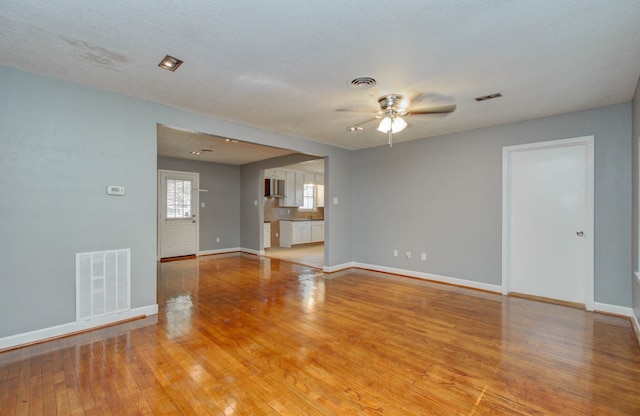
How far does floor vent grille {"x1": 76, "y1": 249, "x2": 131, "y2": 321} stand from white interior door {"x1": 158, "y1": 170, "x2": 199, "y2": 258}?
417cm

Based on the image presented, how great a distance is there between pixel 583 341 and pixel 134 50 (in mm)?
4834

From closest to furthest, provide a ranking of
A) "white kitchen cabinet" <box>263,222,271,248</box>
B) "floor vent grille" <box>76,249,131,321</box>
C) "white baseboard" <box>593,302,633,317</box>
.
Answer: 1. "floor vent grille" <box>76,249,131,321</box>
2. "white baseboard" <box>593,302,633,317</box>
3. "white kitchen cabinet" <box>263,222,271,248</box>

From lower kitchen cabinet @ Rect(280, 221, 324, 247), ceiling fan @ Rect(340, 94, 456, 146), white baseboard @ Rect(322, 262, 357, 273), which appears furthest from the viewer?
lower kitchen cabinet @ Rect(280, 221, 324, 247)

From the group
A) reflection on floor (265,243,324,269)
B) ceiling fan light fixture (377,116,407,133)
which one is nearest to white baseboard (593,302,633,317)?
ceiling fan light fixture (377,116,407,133)

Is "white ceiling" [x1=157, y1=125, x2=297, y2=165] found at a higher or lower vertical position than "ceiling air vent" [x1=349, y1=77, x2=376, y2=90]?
higher

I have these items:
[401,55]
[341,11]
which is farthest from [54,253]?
[401,55]

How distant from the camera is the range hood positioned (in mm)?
8641

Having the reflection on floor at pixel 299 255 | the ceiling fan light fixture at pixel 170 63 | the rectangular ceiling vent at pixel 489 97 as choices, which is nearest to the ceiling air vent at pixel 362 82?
the rectangular ceiling vent at pixel 489 97

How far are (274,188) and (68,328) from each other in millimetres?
6176

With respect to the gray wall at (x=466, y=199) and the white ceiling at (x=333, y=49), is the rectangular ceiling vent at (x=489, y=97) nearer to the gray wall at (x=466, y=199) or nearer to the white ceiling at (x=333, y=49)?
the white ceiling at (x=333, y=49)

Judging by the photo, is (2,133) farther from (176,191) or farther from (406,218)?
(406,218)

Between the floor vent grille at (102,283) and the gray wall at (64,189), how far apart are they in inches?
2.6

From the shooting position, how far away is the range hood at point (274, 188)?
340 inches

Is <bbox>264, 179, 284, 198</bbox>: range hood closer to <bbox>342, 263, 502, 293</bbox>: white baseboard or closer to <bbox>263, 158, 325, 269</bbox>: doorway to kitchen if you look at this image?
<bbox>263, 158, 325, 269</bbox>: doorway to kitchen
